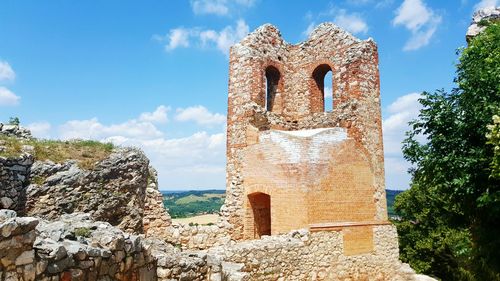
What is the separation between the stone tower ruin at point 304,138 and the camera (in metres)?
11.5

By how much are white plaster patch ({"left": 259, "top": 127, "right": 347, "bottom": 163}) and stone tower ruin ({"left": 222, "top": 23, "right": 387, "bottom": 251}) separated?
29 mm

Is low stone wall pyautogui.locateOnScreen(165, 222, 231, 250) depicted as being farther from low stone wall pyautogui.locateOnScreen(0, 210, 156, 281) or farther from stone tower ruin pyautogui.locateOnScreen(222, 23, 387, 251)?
low stone wall pyautogui.locateOnScreen(0, 210, 156, 281)

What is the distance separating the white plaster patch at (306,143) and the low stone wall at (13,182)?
21.9ft

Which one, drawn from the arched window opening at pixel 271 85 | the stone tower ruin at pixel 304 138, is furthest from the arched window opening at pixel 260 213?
the arched window opening at pixel 271 85

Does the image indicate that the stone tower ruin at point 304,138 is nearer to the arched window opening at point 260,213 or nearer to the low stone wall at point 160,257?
the arched window opening at point 260,213

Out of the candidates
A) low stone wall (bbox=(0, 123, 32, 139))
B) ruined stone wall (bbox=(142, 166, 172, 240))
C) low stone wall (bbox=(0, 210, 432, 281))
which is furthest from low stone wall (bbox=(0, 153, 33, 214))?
ruined stone wall (bbox=(142, 166, 172, 240))

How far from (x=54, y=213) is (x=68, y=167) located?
1.20 metres

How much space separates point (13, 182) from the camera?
8.58m

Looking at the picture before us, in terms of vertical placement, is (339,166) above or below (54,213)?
above

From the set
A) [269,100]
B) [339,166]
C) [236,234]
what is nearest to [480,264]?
[339,166]

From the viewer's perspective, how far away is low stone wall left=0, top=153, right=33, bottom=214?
8.39 m

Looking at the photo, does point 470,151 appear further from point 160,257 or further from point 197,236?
point 197,236

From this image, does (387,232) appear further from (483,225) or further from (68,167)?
(68,167)

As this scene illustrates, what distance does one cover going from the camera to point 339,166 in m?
11.9
